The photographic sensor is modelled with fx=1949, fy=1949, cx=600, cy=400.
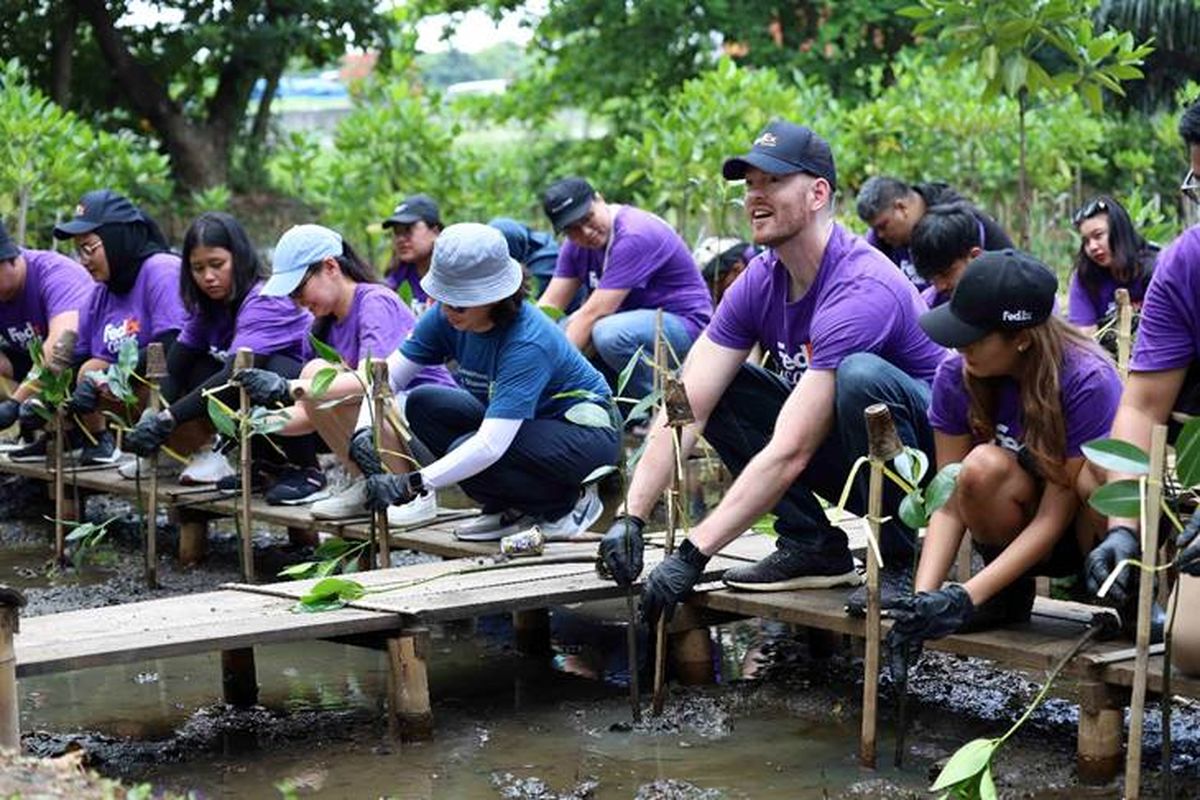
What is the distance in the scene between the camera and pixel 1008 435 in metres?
4.87

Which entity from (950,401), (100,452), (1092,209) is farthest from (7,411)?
(950,401)

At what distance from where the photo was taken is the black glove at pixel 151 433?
24.4 feet

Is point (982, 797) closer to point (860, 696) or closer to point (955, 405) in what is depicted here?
point (955, 405)

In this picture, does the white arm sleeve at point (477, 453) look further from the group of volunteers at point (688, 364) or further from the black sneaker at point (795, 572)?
the black sneaker at point (795, 572)

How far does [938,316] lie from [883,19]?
48.4 ft

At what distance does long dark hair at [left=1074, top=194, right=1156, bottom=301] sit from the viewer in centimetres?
828

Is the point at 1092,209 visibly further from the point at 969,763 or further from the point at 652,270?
the point at 969,763

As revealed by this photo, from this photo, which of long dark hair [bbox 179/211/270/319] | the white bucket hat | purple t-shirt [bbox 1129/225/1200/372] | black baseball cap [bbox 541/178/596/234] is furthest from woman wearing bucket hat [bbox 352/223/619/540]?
black baseball cap [bbox 541/178/596/234]

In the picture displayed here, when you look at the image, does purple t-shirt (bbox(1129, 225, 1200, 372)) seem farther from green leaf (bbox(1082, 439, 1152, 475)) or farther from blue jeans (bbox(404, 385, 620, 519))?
blue jeans (bbox(404, 385, 620, 519))

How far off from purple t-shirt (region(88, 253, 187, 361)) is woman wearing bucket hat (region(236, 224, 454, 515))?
1.20m

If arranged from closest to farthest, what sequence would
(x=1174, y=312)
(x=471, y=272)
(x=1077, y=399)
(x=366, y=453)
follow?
(x=1174, y=312) → (x=1077, y=399) → (x=471, y=272) → (x=366, y=453)

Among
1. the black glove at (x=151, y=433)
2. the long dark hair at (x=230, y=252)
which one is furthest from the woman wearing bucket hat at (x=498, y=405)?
the long dark hair at (x=230, y=252)

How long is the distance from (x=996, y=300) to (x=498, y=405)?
197 centimetres

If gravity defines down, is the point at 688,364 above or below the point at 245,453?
above
